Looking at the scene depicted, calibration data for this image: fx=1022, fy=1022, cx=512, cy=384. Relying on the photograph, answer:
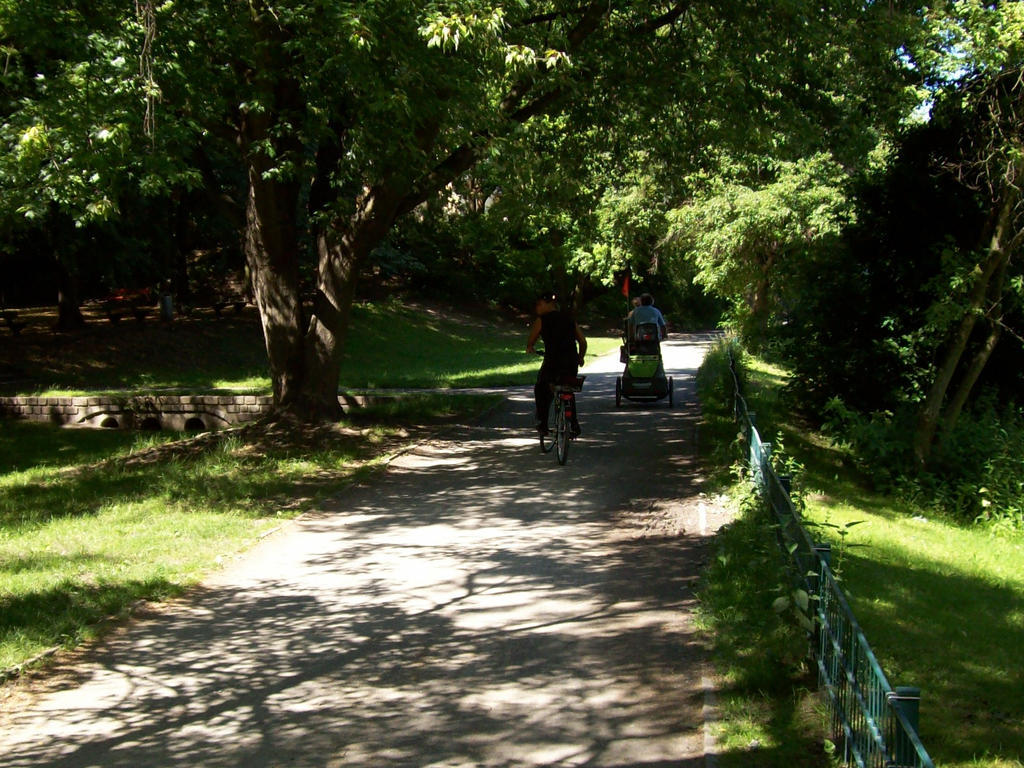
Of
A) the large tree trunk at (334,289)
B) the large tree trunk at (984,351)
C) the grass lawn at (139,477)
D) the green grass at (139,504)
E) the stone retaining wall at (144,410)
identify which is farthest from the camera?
the stone retaining wall at (144,410)

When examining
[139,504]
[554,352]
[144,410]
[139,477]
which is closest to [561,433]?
[554,352]

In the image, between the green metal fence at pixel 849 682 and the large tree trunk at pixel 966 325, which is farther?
the large tree trunk at pixel 966 325

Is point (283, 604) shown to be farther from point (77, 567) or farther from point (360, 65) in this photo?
point (360, 65)

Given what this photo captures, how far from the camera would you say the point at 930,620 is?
736 centimetres

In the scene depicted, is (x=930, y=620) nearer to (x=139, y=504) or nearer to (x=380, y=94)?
(x=380, y=94)

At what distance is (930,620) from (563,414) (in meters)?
5.86

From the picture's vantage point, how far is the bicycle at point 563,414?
1256 cm

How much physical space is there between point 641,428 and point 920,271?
523 cm

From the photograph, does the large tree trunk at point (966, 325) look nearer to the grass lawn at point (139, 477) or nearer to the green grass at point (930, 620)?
the green grass at point (930, 620)

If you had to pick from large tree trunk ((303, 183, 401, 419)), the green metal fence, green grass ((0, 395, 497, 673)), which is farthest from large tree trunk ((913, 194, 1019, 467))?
the green metal fence

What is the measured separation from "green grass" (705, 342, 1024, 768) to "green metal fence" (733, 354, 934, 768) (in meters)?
0.43

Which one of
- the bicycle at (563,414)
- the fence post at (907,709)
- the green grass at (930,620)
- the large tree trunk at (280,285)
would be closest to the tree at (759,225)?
Answer: the bicycle at (563,414)

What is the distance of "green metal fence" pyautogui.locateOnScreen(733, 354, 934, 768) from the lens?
11.3 feet

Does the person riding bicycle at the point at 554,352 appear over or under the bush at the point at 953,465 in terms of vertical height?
over
